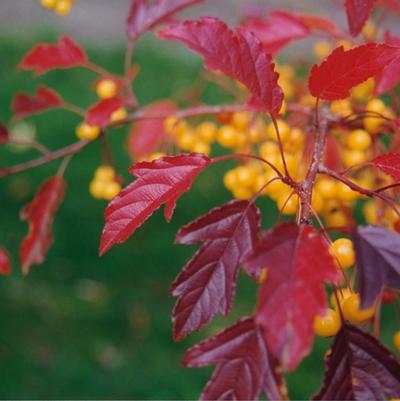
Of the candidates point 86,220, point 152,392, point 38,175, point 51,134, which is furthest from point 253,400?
point 51,134

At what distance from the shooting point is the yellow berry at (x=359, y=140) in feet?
4.07

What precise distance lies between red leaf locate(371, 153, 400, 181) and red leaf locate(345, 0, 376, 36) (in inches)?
12.2

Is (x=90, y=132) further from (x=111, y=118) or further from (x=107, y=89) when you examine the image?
(x=107, y=89)

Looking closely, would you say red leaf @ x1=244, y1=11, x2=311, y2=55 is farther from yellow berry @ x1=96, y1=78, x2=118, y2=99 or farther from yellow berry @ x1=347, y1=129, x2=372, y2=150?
yellow berry @ x1=96, y1=78, x2=118, y2=99

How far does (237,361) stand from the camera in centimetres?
85

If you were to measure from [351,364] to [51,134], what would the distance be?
2805 millimetres

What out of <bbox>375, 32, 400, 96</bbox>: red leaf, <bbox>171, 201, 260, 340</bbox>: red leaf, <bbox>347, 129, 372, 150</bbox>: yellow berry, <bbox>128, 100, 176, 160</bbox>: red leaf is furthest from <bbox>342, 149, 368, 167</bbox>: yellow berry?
<bbox>128, 100, 176, 160</bbox>: red leaf

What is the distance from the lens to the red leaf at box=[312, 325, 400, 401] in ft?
2.66

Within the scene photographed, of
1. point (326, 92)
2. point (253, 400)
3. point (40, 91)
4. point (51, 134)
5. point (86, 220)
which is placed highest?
point (326, 92)

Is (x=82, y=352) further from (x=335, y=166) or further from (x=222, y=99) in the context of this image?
(x=222, y=99)

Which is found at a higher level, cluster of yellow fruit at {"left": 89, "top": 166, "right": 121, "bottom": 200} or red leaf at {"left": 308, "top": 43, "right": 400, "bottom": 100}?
red leaf at {"left": 308, "top": 43, "right": 400, "bottom": 100}

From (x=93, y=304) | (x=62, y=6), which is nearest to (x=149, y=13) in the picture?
(x=62, y=6)

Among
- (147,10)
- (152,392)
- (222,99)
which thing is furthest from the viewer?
(222,99)

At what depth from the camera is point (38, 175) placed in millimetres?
3199
